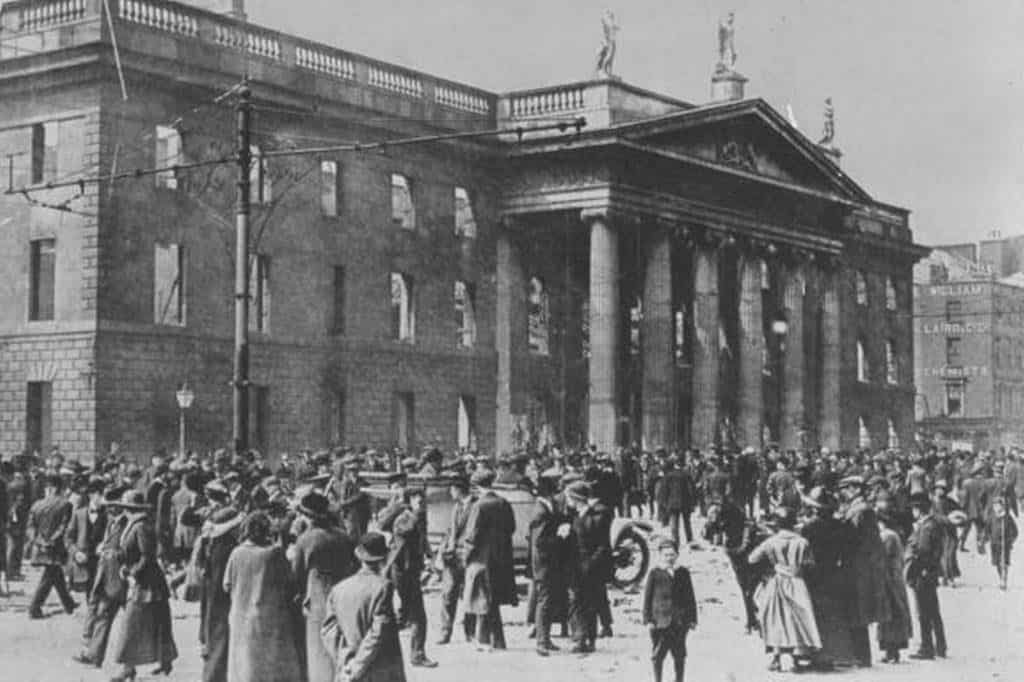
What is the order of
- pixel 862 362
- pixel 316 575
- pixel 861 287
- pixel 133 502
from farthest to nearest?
pixel 862 362
pixel 861 287
pixel 133 502
pixel 316 575

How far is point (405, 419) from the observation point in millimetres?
43562

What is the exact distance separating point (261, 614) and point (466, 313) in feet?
111

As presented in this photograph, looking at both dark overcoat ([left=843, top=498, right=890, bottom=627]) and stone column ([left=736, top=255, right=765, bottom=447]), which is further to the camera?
stone column ([left=736, top=255, right=765, bottom=447])

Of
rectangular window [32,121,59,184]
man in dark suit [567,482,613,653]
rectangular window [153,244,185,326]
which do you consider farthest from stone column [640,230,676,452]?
man in dark suit [567,482,613,653]

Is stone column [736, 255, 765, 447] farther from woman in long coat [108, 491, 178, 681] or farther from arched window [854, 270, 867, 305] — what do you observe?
woman in long coat [108, 491, 178, 681]

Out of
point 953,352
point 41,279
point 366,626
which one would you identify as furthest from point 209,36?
point 953,352

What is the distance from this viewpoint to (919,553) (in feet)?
55.9

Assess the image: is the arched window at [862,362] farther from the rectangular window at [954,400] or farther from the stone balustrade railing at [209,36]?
the stone balustrade railing at [209,36]

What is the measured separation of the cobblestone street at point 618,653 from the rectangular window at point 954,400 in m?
65.9

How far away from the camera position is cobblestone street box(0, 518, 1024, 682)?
15.4 meters

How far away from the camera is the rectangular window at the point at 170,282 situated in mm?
36562

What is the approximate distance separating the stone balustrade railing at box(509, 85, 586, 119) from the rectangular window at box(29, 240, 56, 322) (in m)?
16.5

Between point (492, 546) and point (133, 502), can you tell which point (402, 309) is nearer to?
point (492, 546)

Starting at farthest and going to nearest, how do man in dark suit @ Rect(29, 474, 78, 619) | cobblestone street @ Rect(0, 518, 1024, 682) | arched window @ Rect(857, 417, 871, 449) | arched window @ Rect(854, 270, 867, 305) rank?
arched window @ Rect(857, 417, 871, 449) < arched window @ Rect(854, 270, 867, 305) < man in dark suit @ Rect(29, 474, 78, 619) < cobblestone street @ Rect(0, 518, 1024, 682)
